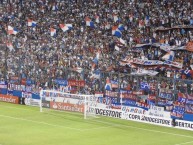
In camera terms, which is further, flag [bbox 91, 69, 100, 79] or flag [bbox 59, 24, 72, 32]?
flag [bbox 59, 24, 72, 32]

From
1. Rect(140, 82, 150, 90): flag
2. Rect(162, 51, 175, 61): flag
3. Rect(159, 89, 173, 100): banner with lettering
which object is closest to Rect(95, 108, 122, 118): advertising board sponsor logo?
Rect(140, 82, 150, 90): flag

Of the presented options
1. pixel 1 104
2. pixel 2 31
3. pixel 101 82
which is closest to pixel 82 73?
pixel 101 82

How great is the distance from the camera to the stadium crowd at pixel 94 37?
3916 cm

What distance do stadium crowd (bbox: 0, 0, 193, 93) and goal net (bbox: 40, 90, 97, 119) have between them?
107 inches

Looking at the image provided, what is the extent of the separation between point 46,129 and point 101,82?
7913 mm

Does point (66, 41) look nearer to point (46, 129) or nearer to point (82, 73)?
point (82, 73)

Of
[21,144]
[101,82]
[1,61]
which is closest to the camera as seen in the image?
[21,144]

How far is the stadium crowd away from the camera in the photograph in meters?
39.2

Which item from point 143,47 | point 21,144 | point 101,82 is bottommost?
point 21,144

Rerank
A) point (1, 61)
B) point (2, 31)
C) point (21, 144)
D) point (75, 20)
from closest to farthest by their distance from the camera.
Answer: point (21, 144) < point (1, 61) < point (75, 20) < point (2, 31)

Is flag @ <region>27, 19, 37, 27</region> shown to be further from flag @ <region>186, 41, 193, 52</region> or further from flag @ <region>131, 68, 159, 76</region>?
flag @ <region>186, 41, 193, 52</region>

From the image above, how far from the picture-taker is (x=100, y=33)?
45250mm

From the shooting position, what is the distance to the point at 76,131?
28266mm

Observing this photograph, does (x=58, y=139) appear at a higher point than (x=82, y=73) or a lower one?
lower
